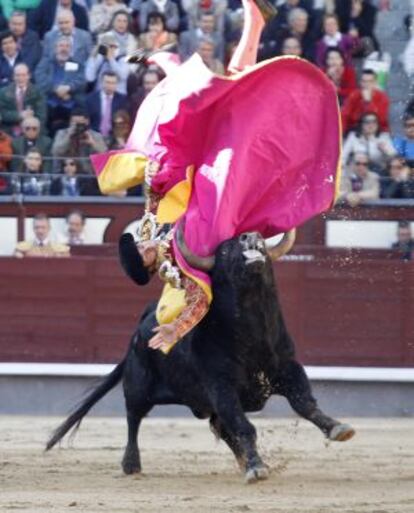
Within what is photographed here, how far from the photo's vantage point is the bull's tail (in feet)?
A: 27.2

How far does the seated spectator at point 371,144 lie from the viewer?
10.7m

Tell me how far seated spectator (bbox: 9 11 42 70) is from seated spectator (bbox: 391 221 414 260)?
249cm

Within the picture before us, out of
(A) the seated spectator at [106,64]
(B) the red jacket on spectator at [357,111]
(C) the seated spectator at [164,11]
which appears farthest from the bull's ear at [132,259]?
(C) the seated spectator at [164,11]

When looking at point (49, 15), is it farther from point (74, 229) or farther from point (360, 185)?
point (360, 185)

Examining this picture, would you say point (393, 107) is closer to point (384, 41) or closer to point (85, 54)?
point (384, 41)

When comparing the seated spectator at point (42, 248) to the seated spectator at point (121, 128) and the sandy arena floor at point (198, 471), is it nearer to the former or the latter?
the seated spectator at point (121, 128)

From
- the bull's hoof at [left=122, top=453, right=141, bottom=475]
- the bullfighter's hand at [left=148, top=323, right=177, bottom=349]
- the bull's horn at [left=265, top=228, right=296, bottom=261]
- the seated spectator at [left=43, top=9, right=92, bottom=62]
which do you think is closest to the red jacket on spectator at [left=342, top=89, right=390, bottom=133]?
the seated spectator at [left=43, top=9, right=92, bottom=62]

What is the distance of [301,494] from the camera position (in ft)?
23.5

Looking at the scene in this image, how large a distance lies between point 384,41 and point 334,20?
572 millimetres

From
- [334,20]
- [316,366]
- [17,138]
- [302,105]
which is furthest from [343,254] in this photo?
[302,105]

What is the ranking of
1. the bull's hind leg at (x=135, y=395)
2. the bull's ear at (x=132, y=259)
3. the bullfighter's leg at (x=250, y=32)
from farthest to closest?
the bull's hind leg at (x=135, y=395)
the bullfighter's leg at (x=250, y=32)
the bull's ear at (x=132, y=259)

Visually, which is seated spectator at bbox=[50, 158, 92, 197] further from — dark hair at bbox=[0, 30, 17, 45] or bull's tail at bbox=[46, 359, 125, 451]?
bull's tail at bbox=[46, 359, 125, 451]

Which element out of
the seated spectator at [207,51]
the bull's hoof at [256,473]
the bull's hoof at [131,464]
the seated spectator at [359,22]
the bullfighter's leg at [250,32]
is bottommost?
the bull's hoof at [131,464]

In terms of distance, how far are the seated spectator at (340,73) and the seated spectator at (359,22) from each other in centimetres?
26
